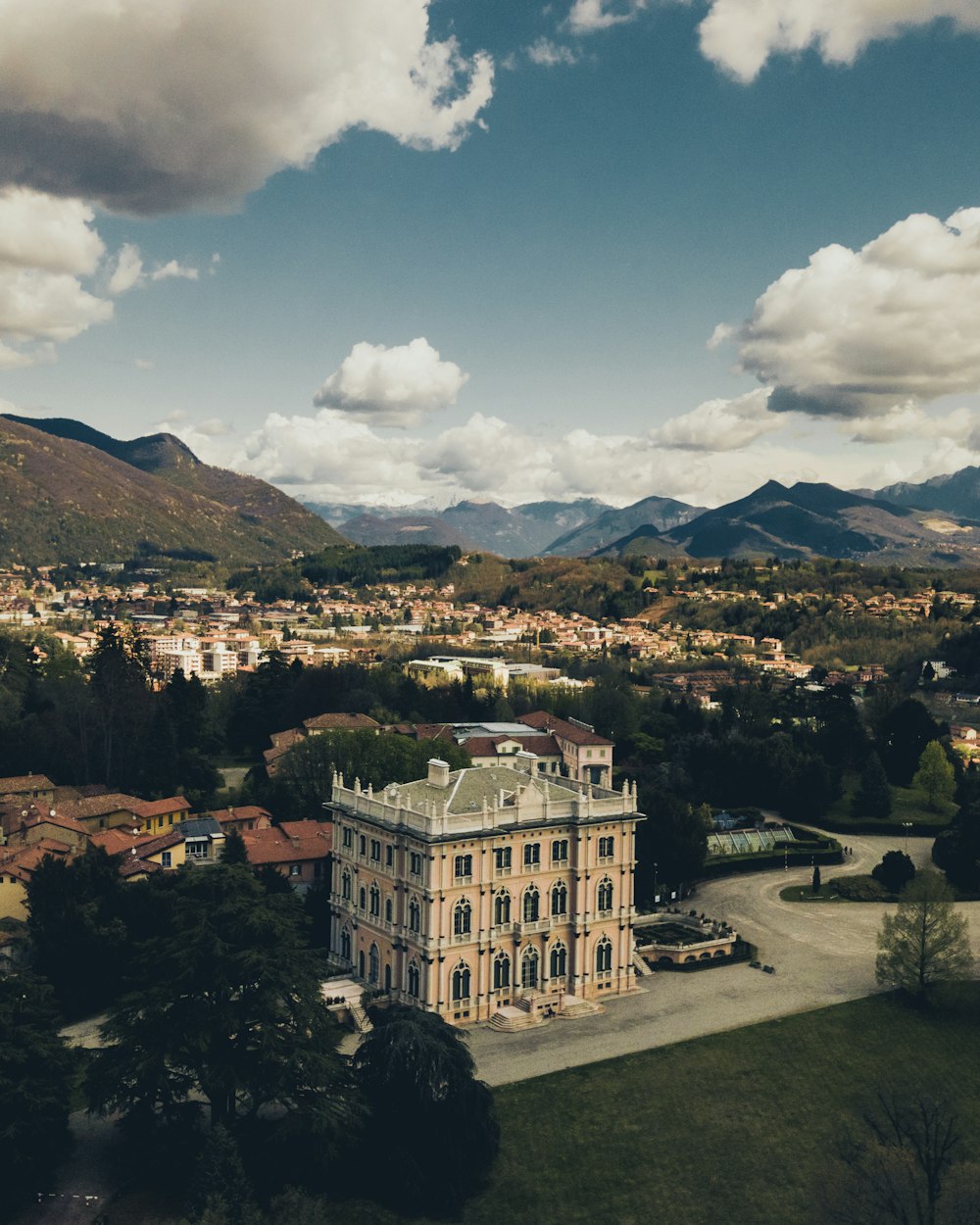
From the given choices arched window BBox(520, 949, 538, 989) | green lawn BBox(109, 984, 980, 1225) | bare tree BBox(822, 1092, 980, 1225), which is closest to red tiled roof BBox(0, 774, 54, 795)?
arched window BBox(520, 949, 538, 989)

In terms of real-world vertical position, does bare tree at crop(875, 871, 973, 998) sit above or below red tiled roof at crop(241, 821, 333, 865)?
below

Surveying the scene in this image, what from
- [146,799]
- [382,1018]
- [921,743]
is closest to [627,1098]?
[382,1018]

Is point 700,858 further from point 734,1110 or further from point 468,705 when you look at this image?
point 468,705

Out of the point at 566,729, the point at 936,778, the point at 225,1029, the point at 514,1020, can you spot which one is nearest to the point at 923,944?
the point at 514,1020

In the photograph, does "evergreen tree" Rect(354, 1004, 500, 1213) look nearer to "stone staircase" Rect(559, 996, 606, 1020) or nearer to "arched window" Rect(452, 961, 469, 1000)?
"arched window" Rect(452, 961, 469, 1000)

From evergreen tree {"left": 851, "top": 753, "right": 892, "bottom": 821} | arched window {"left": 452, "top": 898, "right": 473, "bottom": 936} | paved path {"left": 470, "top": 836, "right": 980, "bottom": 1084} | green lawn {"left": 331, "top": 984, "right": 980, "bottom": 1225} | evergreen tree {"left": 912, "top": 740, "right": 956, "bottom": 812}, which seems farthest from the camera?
evergreen tree {"left": 912, "top": 740, "right": 956, "bottom": 812}

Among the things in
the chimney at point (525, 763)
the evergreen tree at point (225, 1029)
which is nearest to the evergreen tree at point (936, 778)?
the chimney at point (525, 763)

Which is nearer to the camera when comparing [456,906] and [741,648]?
[456,906]
